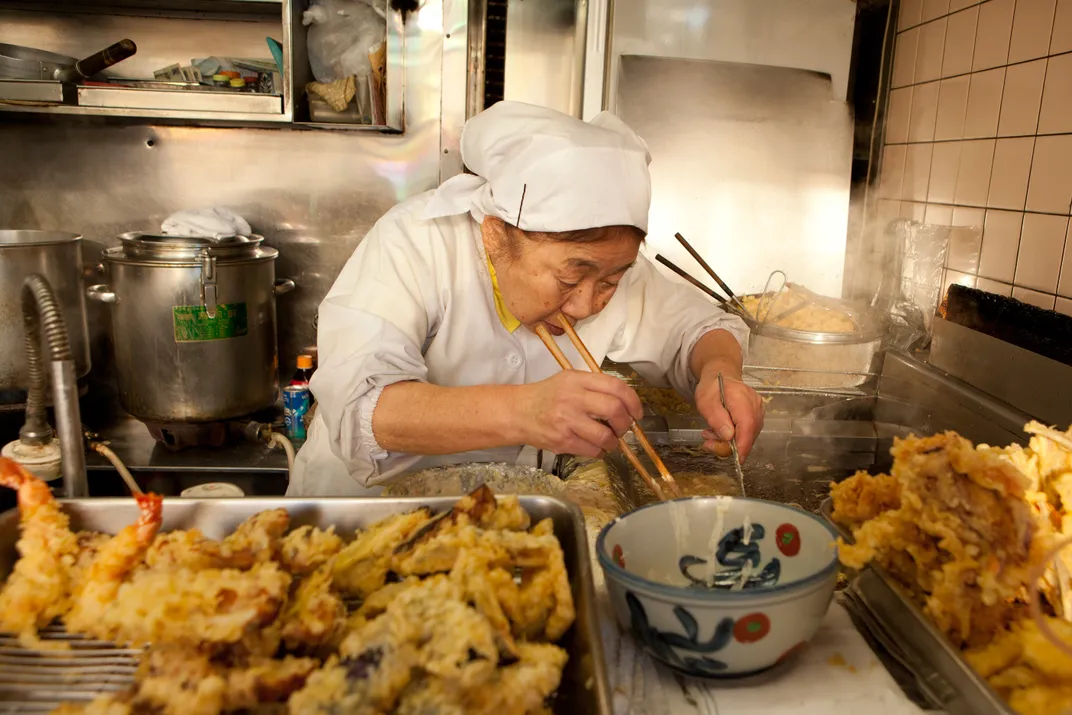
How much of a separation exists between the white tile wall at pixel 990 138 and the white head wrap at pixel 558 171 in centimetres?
141

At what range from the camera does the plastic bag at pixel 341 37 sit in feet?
11.3

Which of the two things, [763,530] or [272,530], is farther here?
[763,530]

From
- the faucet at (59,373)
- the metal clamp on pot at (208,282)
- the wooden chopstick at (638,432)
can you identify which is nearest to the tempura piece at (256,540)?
the faucet at (59,373)

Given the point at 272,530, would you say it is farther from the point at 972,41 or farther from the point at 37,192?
the point at 37,192

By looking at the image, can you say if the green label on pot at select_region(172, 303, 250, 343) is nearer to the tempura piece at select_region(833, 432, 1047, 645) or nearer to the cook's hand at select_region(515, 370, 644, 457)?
the cook's hand at select_region(515, 370, 644, 457)

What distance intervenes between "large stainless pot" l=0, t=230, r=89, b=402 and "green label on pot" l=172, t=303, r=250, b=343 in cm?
39

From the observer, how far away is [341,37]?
137 inches

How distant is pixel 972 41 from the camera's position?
2760 mm

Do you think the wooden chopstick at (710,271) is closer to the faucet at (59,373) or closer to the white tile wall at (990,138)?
the white tile wall at (990,138)

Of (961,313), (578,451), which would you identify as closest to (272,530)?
(578,451)

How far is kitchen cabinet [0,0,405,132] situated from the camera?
10.5 ft

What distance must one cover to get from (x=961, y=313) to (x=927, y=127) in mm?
957

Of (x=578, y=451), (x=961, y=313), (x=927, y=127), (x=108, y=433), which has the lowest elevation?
(x=108, y=433)

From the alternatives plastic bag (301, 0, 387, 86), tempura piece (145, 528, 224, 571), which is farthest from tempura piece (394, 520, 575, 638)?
plastic bag (301, 0, 387, 86)
